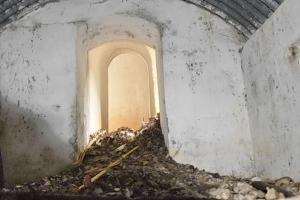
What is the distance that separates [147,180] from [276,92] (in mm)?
1628

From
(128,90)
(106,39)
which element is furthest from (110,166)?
(128,90)

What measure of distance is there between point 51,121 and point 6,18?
152 cm

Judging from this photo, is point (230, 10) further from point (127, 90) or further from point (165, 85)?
point (127, 90)

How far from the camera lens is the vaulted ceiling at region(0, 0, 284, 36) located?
4219mm

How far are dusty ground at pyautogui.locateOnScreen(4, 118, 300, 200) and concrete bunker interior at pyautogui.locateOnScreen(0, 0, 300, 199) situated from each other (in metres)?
0.02

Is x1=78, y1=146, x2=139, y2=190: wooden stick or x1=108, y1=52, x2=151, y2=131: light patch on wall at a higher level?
x1=108, y1=52, x2=151, y2=131: light patch on wall

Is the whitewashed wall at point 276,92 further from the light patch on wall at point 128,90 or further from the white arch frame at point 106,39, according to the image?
the light patch on wall at point 128,90

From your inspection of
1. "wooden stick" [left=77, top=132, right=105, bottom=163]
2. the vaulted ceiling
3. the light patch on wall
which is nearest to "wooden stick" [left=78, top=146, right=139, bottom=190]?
"wooden stick" [left=77, top=132, right=105, bottom=163]

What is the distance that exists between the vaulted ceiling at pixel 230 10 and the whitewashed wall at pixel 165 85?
0.11 m

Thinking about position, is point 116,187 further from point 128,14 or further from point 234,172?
point 128,14

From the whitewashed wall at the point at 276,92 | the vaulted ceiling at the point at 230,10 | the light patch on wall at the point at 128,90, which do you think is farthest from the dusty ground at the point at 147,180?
the light patch on wall at the point at 128,90

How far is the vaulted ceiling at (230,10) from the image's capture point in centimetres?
422

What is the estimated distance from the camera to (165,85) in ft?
16.0

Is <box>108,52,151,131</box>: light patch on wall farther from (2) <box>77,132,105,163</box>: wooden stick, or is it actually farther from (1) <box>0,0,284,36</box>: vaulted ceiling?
(1) <box>0,0,284,36</box>: vaulted ceiling
